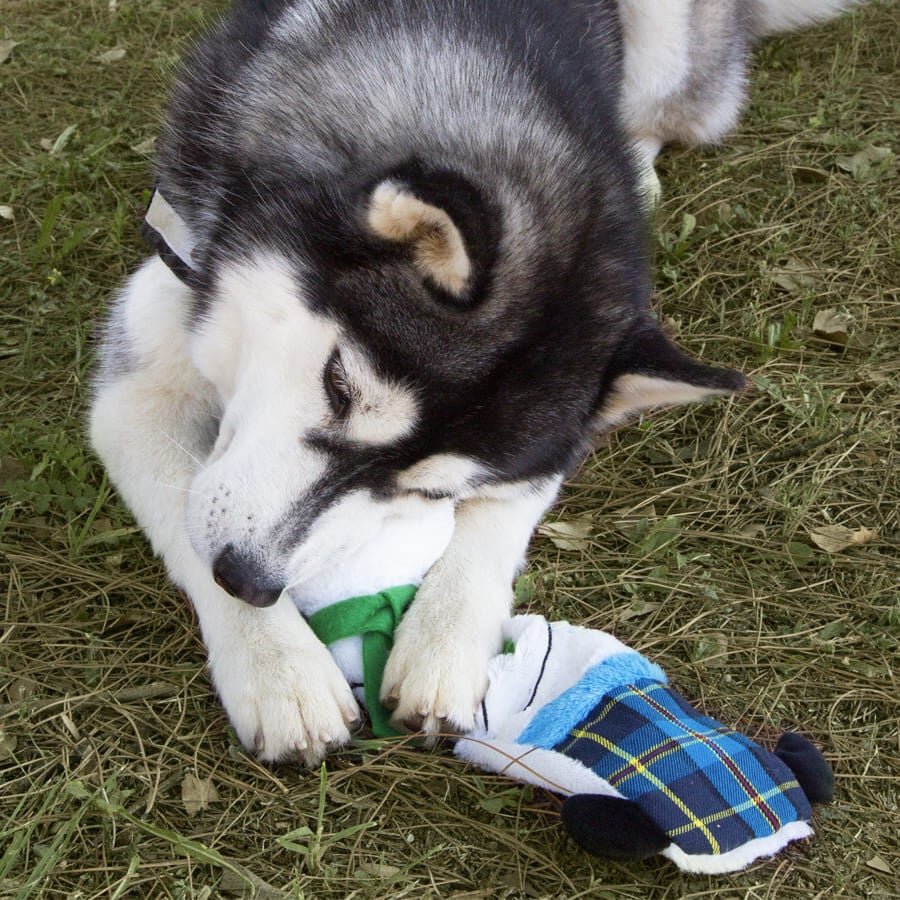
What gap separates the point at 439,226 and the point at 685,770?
3.79 feet

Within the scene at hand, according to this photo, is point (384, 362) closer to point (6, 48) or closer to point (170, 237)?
point (170, 237)

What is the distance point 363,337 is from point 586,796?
3.35 ft

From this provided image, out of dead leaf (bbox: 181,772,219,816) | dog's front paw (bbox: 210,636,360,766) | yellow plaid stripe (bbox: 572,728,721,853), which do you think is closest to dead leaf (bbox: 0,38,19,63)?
dog's front paw (bbox: 210,636,360,766)

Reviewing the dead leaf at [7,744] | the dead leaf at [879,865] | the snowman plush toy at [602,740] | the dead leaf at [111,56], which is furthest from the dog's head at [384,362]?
the dead leaf at [111,56]

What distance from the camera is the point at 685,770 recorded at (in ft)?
6.22

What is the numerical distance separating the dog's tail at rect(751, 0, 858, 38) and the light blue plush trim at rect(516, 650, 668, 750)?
412 centimetres

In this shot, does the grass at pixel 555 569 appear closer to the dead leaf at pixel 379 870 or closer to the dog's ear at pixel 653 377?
the dead leaf at pixel 379 870

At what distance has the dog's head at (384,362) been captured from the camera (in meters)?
2.03

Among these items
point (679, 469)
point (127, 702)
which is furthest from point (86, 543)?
point (679, 469)

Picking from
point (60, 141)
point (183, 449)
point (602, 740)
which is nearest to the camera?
point (602, 740)

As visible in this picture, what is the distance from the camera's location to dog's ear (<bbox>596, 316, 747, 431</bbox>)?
2.20 metres

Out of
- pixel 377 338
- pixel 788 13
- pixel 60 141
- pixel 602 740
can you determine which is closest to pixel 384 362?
pixel 377 338

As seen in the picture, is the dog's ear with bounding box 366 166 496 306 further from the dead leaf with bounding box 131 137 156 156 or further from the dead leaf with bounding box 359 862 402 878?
the dead leaf with bounding box 131 137 156 156

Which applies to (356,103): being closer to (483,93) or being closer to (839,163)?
(483,93)
